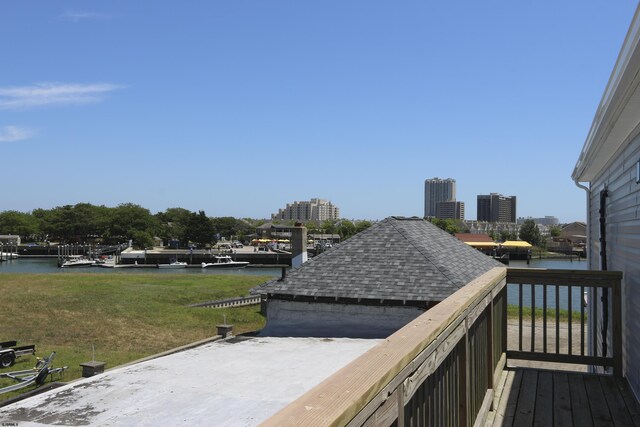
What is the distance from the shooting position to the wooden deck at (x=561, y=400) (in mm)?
4676

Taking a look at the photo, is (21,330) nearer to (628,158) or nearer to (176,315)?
(176,315)

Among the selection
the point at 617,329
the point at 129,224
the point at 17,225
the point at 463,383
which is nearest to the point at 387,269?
the point at 617,329

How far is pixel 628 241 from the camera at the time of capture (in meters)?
6.63

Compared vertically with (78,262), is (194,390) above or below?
above

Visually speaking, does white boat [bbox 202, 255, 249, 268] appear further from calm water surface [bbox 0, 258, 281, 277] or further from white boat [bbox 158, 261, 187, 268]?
white boat [bbox 158, 261, 187, 268]

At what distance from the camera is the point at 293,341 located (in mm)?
13688

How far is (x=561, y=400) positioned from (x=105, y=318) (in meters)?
24.2

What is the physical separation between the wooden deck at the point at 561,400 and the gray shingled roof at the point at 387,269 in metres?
6.97

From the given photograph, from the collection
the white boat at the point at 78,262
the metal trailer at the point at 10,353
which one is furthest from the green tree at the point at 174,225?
the metal trailer at the point at 10,353

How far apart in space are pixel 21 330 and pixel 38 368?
30.9 ft

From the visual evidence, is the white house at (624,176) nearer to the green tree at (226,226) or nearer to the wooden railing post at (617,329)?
the wooden railing post at (617,329)

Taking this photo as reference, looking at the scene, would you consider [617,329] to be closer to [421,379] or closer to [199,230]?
[421,379]

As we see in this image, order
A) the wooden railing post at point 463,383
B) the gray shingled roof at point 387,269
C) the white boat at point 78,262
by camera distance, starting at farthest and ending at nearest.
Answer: the white boat at point 78,262 → the gray shingled roof at point 387,269 → the wooden railing post at point 463,383

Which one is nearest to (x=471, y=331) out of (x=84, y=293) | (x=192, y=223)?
(x=84, y=293)
